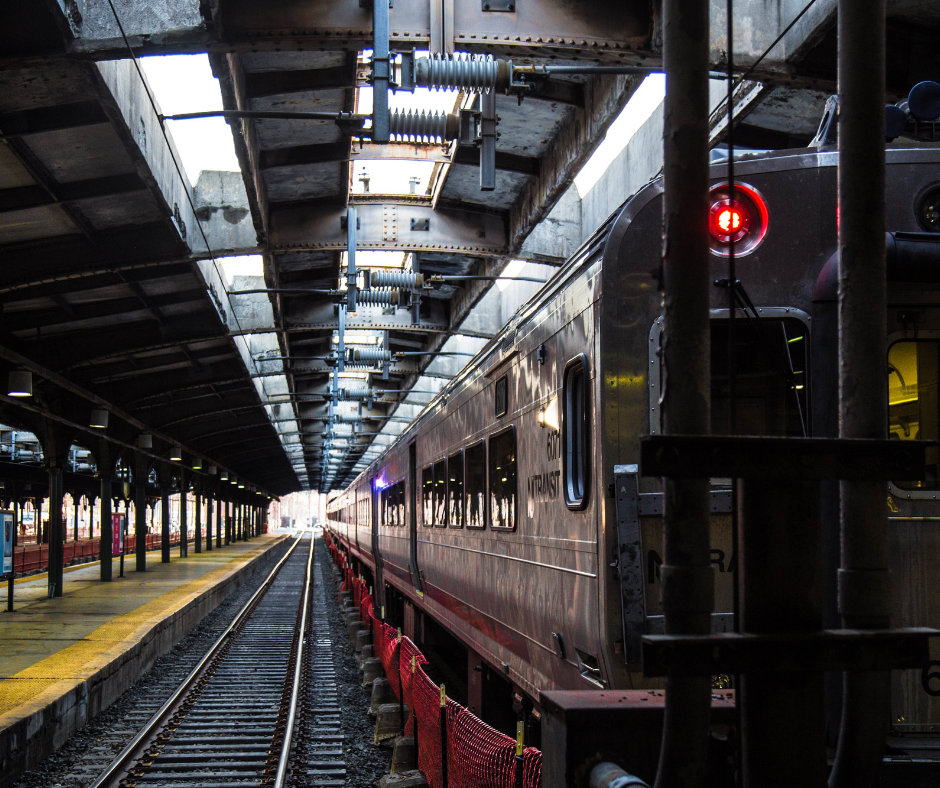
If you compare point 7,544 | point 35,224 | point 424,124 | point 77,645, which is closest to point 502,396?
point 424,124

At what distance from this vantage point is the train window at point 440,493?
31.7 ft

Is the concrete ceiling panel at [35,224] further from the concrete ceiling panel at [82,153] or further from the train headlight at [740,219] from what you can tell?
the train headlight at [740,219]

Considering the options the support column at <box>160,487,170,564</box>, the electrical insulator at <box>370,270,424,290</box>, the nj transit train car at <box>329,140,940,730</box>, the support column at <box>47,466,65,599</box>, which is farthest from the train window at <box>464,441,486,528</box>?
the support column at <box>160,487,170,564</box>

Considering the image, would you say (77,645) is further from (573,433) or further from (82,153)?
(573,433)

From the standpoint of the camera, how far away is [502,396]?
6.69 metres

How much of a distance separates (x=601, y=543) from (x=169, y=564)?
2988 centimetres

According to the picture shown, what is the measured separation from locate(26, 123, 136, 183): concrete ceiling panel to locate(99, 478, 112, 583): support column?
14.5 metres

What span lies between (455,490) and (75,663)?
224 inches

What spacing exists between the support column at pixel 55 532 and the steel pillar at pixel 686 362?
59.0 feet

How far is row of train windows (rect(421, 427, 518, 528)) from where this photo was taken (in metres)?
6.46

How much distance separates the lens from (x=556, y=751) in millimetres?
2879

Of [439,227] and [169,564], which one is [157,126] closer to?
[439,227]

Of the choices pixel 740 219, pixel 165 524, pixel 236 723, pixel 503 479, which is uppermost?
pixel 740 219

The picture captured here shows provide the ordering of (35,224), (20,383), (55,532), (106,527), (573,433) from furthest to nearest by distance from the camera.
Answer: (106,527), (55,532), (20,383), (35,224), (573,433)
